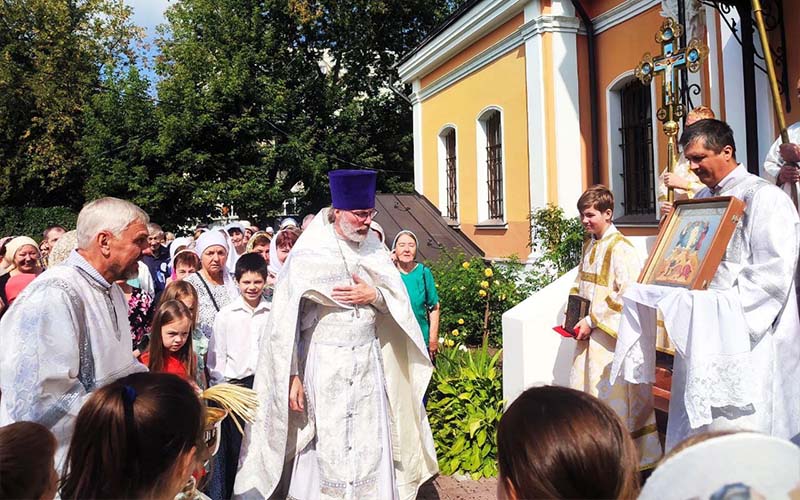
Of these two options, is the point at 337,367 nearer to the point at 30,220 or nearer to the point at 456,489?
the point at 456,489

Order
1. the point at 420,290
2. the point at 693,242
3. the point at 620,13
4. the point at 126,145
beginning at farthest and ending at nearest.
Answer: the point at 126,145
the point at 620,13
the point at 420,290
the point at 693,242

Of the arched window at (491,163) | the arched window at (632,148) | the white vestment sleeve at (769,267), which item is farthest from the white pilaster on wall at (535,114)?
the white vestment sleeve at (769,267)

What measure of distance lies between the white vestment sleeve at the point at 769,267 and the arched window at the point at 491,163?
964 centimetres

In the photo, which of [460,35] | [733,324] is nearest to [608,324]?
[733,324]

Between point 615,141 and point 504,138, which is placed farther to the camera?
point 504,138

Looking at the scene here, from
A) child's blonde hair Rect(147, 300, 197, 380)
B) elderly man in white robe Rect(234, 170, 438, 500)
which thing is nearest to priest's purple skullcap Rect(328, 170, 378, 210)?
elderly man in white robe Rect(234, 170, 438, 500)

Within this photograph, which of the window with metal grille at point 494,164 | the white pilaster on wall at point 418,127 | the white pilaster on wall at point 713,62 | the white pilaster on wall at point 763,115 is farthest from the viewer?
the white pilaster on wall at point 418,127

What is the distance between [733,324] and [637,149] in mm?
7272

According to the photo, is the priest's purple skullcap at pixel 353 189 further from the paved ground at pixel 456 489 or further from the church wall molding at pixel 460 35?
the church wall molding at pixel 460 35

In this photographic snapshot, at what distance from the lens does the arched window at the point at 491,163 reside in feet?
42.4

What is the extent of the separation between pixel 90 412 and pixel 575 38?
33.3ft

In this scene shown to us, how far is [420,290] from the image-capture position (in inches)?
224

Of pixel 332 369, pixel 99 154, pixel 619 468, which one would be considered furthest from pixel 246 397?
pixel 99 154

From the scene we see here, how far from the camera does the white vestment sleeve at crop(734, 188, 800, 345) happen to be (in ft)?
10.0
